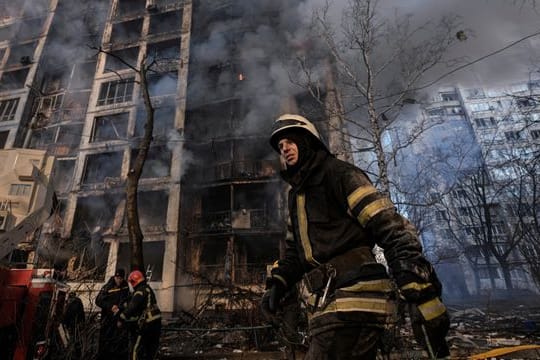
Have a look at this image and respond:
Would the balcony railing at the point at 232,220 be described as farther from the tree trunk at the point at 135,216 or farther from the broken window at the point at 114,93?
the broken window at the point at 114,93

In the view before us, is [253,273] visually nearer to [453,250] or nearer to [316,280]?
[316,280]

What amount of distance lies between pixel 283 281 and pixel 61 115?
3010 centimetres

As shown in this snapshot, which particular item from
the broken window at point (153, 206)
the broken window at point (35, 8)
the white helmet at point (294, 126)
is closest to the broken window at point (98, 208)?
the broken window at point (153, 206)

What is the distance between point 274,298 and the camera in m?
2.09

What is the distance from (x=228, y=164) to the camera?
831 inches

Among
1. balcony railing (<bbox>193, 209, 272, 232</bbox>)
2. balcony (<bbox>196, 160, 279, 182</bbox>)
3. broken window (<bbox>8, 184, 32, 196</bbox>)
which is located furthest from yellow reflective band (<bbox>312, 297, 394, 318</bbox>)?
balcony (<bbox>196, 160, 279, 182</bbox>)

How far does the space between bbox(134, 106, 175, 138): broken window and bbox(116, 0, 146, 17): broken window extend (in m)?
12.1

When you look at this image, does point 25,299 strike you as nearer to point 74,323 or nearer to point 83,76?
point 74,323

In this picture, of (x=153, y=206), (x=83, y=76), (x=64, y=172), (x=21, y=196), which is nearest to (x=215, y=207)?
(x=153, y=206)

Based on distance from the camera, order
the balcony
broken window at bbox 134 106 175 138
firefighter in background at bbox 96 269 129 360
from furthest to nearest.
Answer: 1. broken window at bbox 134 106 175 138
2. the balcony
3. firefighter in background at bbox 96 269 129 360

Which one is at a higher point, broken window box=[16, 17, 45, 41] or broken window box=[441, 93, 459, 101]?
broken window box=[441, 93, 459, 101]

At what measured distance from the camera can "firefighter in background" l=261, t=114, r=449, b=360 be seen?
1.30 meters

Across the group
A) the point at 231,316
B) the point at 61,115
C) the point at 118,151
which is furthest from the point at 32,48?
the point at 231,316

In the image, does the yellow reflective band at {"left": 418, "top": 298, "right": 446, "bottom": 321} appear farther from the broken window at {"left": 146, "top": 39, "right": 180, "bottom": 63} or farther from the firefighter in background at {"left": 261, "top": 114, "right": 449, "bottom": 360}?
the broken window at {"left": 146, "top": 39, "right": 180, "bottom": 63}
